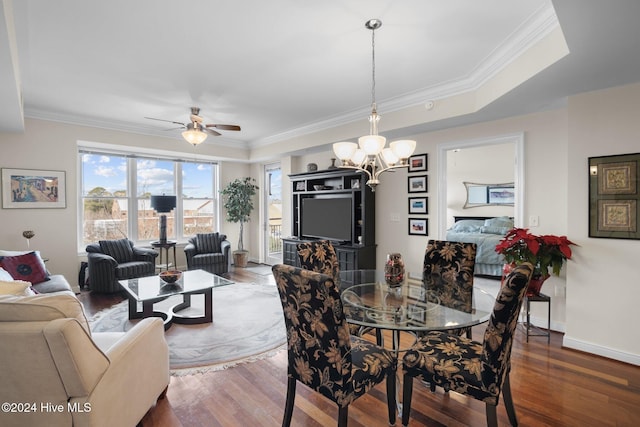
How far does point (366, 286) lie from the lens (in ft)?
9.14

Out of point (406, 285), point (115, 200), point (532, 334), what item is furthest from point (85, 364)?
point (115, 200)

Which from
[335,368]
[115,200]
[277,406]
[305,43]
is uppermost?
[305,43]

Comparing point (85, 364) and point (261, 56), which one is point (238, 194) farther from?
point (85, 364)

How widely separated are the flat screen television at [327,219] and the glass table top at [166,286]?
2075 millimetres

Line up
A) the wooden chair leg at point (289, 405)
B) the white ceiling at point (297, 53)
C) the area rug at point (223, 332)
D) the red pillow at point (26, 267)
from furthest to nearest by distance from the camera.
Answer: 1. the red pillow at point (26, 267)
2. the area rug at point (223, 332)
3. the white ceiling at point (297, 53)
4. the wooden chair leg at point (289, 405)

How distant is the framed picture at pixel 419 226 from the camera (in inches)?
174

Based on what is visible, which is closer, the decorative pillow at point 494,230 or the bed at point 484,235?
the bed at point 484,235

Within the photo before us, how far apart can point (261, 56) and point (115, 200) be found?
4574 mm

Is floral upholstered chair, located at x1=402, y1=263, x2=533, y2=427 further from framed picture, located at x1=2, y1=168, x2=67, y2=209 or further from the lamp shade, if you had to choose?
framed picture, located at x1=2, y1=168, x2=67, y2=209

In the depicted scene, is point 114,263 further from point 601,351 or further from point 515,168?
point 601,351

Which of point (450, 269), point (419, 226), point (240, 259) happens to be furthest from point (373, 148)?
point (240, 259)

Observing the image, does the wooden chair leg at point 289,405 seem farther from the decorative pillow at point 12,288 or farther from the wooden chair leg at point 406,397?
the decorative pillow at point 12,288

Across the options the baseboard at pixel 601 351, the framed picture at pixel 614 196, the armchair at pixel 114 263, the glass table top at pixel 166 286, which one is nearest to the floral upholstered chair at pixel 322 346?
the glass table top at pixel 166 286

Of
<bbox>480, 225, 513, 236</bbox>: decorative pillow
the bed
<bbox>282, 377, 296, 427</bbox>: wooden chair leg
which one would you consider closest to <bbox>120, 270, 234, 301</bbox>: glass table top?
<bbox>282, 377, 296, 427</bbox>: wooden chair leg
